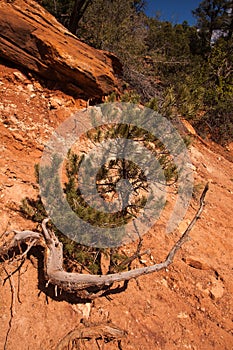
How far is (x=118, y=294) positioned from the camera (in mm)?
3408

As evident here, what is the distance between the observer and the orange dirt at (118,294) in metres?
2.73

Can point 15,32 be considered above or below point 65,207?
above

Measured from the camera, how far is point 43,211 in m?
3.37

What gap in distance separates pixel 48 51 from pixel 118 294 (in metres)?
4.76

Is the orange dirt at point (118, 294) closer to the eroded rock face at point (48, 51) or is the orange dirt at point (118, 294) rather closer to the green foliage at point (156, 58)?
the eroded rock face at point (48, 51)

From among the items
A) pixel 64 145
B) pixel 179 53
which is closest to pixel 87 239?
pixel 64 145

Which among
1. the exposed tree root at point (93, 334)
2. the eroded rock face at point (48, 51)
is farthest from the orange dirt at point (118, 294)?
the eroded rock face at point (48, 51)

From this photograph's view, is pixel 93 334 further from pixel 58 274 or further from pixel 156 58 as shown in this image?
pixel 156 58

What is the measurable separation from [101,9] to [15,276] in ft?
33.3

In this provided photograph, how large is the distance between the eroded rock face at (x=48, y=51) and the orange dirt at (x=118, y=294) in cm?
34

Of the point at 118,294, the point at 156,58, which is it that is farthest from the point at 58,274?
the point at 156,58

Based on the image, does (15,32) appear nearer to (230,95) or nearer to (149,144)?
(149,144)

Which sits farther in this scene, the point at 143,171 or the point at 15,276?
the point at 143,171

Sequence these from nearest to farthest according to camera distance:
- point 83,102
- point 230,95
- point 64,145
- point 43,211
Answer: point 43,211
point 64,145
point 83,102
point 230,95
